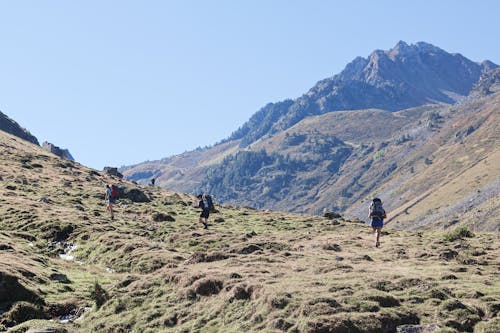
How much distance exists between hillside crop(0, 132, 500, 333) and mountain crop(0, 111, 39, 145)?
110 m

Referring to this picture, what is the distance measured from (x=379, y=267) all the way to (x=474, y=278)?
4.63 meters

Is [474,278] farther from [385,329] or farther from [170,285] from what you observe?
[170,285]

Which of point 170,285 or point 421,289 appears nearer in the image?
point 421,289

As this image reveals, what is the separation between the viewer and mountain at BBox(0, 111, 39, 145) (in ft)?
481

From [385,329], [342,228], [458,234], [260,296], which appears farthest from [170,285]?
[342,228]

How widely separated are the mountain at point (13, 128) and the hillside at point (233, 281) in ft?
360

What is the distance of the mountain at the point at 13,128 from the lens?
14662cm

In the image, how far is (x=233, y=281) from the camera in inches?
891

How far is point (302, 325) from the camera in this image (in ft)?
58.0

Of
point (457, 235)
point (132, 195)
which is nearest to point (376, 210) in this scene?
point (457, 235)

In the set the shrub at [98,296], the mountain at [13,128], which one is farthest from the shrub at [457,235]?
the mountain at [13,128]

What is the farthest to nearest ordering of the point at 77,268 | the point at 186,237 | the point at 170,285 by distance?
the point at 186,237 → the point at 77,268 → the point at 170,285

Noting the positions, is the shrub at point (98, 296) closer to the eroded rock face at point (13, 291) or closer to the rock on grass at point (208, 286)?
the eroded rock face at point (13, 291)

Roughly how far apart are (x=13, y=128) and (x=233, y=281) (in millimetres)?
142309
